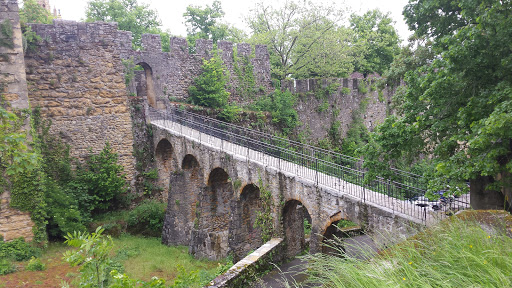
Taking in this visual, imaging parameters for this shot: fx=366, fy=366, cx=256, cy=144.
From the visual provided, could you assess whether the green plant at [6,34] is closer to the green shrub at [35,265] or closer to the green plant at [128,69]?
the green plant at [128,69]

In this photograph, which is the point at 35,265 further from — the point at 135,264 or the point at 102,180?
the point at 102,180

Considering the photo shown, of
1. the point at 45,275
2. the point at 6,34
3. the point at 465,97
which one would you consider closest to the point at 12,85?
the point at 6,34

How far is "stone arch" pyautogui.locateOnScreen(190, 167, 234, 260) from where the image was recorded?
14008 millimetres

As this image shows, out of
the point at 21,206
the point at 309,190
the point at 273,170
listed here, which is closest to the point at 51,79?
the point at 21,206

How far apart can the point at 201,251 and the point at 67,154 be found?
6485 millimetres

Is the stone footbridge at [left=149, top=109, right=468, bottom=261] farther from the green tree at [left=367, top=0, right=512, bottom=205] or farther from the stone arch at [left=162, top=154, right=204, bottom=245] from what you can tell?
the green tree at [left=367, top=0, right=512, bottom=205]

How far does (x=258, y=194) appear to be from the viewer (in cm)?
1245

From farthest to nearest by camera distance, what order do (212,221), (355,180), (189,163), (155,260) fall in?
1. (189,163)
2. (212,221)
3. (155,260)
4. (355,180)

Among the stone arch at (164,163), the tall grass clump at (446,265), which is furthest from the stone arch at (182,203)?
the tall grass clump at (446,265)

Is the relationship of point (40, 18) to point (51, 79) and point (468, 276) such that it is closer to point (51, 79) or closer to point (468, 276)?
point (51, 79)

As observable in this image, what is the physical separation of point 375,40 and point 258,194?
22.1m

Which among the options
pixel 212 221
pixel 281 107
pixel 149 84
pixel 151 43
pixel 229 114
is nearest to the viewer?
pixel 212 221

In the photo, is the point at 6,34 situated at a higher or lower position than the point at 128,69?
higher

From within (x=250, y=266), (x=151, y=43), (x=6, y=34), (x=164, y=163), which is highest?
(x=151, y=43)
